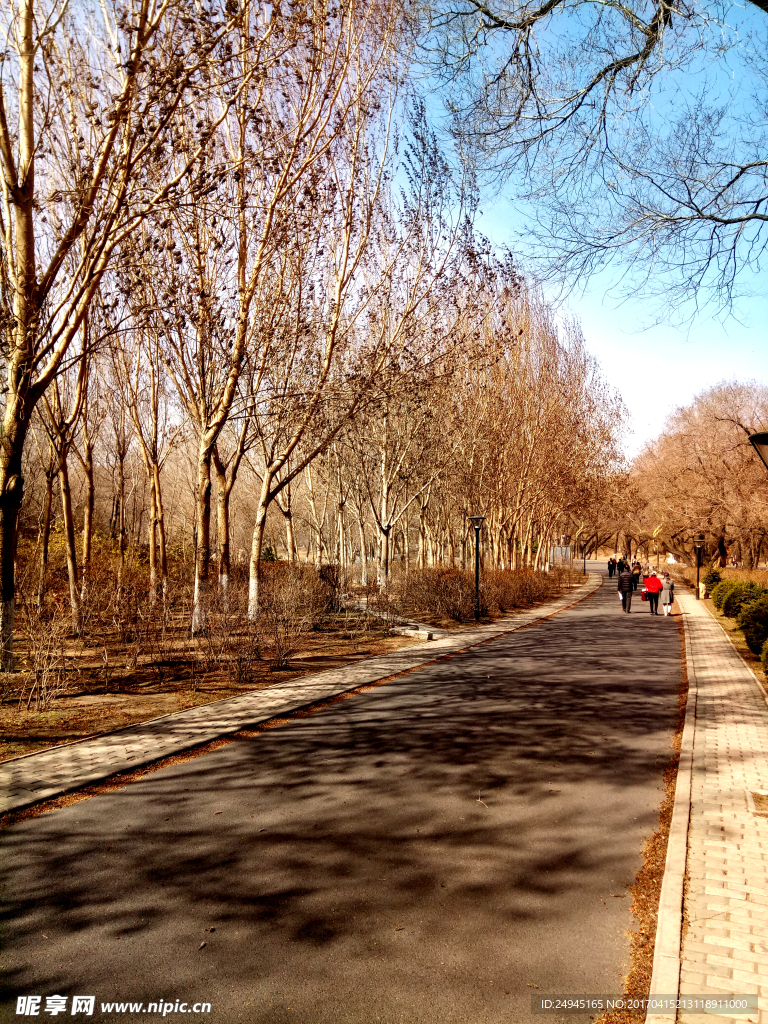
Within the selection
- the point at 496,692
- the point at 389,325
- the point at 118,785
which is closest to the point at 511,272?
the point at 389,325

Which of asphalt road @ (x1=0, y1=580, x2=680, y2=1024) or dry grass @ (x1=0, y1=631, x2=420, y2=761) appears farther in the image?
dry grass @ (x1=0, y1=631, x2=420, y2=761)

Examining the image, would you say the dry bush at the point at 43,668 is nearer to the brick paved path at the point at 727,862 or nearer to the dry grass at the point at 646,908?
the dry grass at the point at 646,908

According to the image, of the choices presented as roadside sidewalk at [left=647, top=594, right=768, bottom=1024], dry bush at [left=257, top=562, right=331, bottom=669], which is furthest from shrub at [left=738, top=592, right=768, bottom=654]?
dry bush at [left=257, top=562, right=331, bottom=669]

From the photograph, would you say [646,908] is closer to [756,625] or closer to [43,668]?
[43,668]

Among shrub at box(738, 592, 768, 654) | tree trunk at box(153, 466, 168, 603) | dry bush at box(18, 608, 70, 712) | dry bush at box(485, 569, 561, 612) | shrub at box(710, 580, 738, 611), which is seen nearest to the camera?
dry bush at box(18, 608, 70, 712)

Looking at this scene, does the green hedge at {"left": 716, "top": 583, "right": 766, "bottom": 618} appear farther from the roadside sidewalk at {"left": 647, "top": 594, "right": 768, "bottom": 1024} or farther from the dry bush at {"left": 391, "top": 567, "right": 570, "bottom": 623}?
the roadside sidewalk at {"left": 647, "top": 594, "right": 768, "bottom": 1024}

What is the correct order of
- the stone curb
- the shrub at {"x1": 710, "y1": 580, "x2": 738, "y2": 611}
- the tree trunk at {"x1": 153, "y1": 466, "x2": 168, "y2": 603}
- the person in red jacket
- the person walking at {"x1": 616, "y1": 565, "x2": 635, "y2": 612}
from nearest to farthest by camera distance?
the stone curb < the tree trunk at {"x1": 153, "y1": 466, "x2": 168, "y2": 603} < the shrub at {"x1": 710, "y1": 580, "x2": 738, "y2": 611} < the person in red jacket < the person walking at {"x1": 616, "y1": 565, "x2": 635, "y2": 612}

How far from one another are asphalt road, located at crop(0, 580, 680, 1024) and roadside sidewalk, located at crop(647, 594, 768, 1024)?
0.28 metres

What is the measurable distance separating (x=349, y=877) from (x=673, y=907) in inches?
75.6

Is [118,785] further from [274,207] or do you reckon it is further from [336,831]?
[274,207]

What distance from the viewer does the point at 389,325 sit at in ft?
67.4

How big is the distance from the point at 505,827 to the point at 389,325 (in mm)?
17336

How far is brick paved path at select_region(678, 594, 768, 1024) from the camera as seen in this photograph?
3.32 meters

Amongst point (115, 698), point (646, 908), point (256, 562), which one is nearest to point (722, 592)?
point (256, 562)
